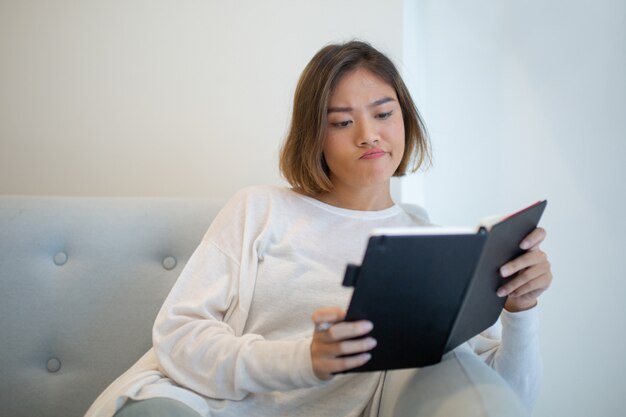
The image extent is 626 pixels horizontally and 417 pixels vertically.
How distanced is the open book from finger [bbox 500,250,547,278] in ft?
0.03

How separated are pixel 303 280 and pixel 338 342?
32cm

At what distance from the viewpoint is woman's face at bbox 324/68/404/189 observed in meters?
1.10

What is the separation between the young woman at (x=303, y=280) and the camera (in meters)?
0.89

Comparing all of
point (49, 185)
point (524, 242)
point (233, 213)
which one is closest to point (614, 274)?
point (524, 242)

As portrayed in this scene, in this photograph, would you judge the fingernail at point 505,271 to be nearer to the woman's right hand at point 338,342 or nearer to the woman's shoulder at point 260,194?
the woman's right hand at point 338,342

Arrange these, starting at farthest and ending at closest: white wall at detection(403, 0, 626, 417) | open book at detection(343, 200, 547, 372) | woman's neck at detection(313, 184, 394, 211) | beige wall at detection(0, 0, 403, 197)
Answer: beige wall at detection(0, 0, 403, 197) < white wall at detection(403, 0, 626, 417) < woman's neck at detection(313, 184, 394, 211) < open book at detection(343, 200, 547, 372)

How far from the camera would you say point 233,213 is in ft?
3.69

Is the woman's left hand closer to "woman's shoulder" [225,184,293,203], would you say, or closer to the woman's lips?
the woman's lips

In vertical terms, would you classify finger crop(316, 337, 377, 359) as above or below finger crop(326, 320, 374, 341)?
below

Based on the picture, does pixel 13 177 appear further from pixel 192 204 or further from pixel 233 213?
pixel 233 213

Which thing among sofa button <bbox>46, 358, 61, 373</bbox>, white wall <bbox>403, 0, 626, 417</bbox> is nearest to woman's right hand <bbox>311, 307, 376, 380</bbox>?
sofa button <bbox>46, 358, 61, 373</bbox>

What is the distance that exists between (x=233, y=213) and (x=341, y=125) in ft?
0.87

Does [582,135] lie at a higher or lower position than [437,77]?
lower

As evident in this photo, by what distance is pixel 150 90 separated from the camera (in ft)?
5.23
